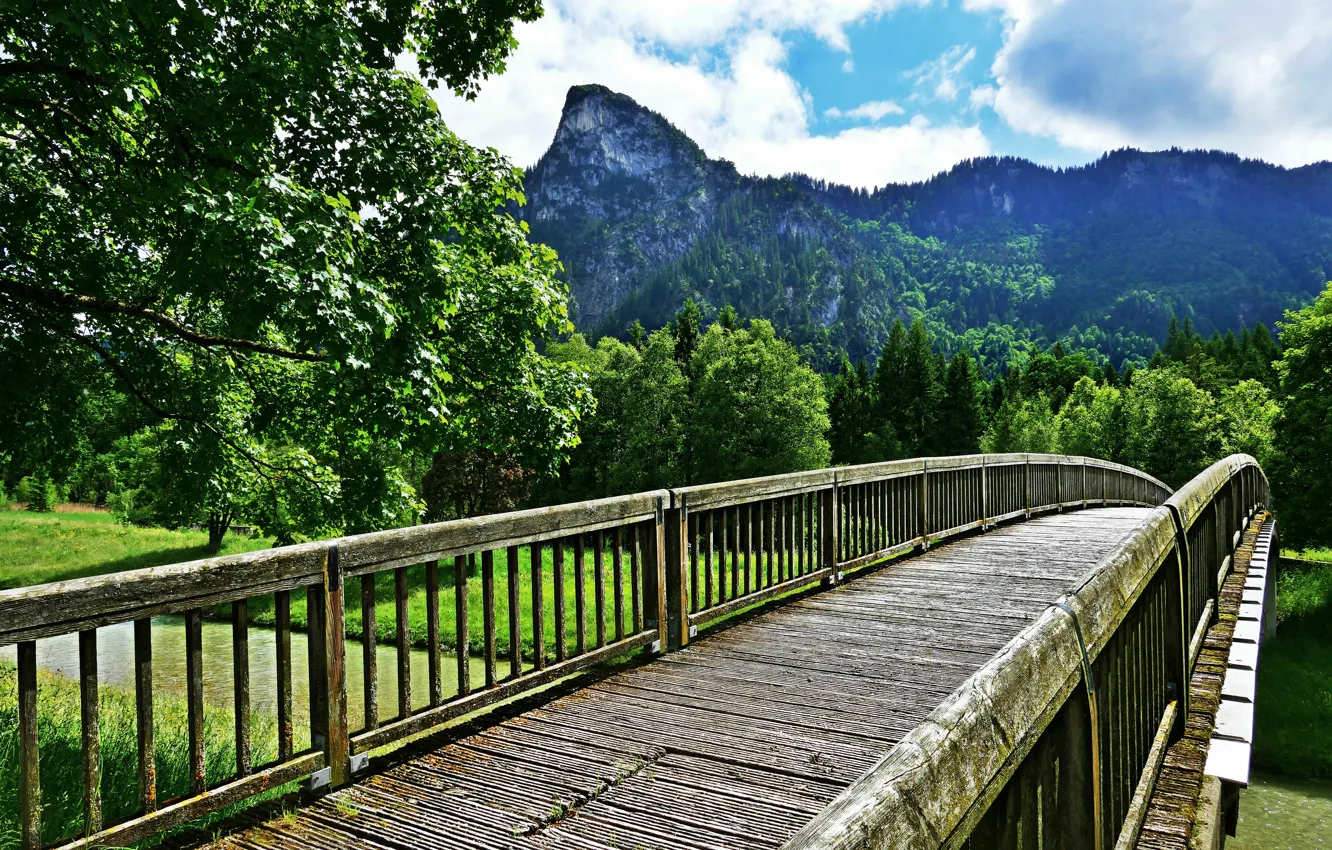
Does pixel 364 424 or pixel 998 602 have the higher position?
pixel 364 424

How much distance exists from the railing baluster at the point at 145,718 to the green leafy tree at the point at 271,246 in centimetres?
377

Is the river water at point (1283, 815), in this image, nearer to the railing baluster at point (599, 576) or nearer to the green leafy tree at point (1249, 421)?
the railing baluster at point (599, 576)

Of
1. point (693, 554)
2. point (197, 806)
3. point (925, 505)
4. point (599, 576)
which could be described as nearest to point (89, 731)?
point (197, 806)

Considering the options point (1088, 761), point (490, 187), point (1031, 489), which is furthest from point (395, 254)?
point (1031, 489)

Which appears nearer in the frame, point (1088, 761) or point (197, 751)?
point (1088, 761)

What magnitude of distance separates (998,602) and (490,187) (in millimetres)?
7235

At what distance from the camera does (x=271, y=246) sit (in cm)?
621

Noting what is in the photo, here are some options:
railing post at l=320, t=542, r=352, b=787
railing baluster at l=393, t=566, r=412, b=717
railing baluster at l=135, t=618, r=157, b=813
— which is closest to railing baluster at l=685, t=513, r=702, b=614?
railing baluster at l=393, t=566, r=412, b=717

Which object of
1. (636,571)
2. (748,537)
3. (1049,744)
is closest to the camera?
(1049,744)

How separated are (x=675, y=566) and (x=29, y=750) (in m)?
3.89

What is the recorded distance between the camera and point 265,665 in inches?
701

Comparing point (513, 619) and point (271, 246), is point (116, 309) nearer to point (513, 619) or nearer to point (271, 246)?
point (271, 246)

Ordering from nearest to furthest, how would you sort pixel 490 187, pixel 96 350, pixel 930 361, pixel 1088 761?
pixel 1088 761 → pixel 96 350 → pixel 490 187 → pixel 930 361

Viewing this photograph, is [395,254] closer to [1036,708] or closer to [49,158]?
[49,158]
